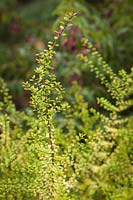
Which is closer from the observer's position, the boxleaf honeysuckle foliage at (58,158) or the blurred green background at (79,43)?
the boxleaf honeysuckle foliage at (58,158)

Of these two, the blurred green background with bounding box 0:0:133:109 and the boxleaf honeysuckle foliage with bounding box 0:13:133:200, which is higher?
the blurred green background with bounding box 0:0:133:109

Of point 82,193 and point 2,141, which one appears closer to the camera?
point 82,193

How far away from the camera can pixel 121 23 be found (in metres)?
3.37

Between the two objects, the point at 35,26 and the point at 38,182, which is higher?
the point at 35,26

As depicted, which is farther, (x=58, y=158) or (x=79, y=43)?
(x=79, y=43)

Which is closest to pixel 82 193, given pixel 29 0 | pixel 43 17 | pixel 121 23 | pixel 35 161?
pixel 35 161

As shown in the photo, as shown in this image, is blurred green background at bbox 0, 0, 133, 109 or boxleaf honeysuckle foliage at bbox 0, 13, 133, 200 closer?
boxleaf honeysuckle foliage at bbox 0, 13, 133, 200

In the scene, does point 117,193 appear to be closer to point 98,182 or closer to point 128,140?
point 98,182

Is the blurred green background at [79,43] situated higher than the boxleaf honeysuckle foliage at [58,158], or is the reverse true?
the blurred green background at [79,43]

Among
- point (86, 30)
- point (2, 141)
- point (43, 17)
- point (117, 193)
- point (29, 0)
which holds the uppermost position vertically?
point (29, 0)

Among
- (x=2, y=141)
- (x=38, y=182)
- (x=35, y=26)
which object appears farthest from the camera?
(x=35, y=26)

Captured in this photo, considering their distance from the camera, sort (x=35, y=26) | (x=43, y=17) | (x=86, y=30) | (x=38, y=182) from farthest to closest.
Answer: (x=43, y=17)
(x=35, y=26)
(x=86, y=30)
(x=38, y=182)

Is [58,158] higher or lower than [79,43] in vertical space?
lower

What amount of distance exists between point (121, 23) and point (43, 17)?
1348mm
